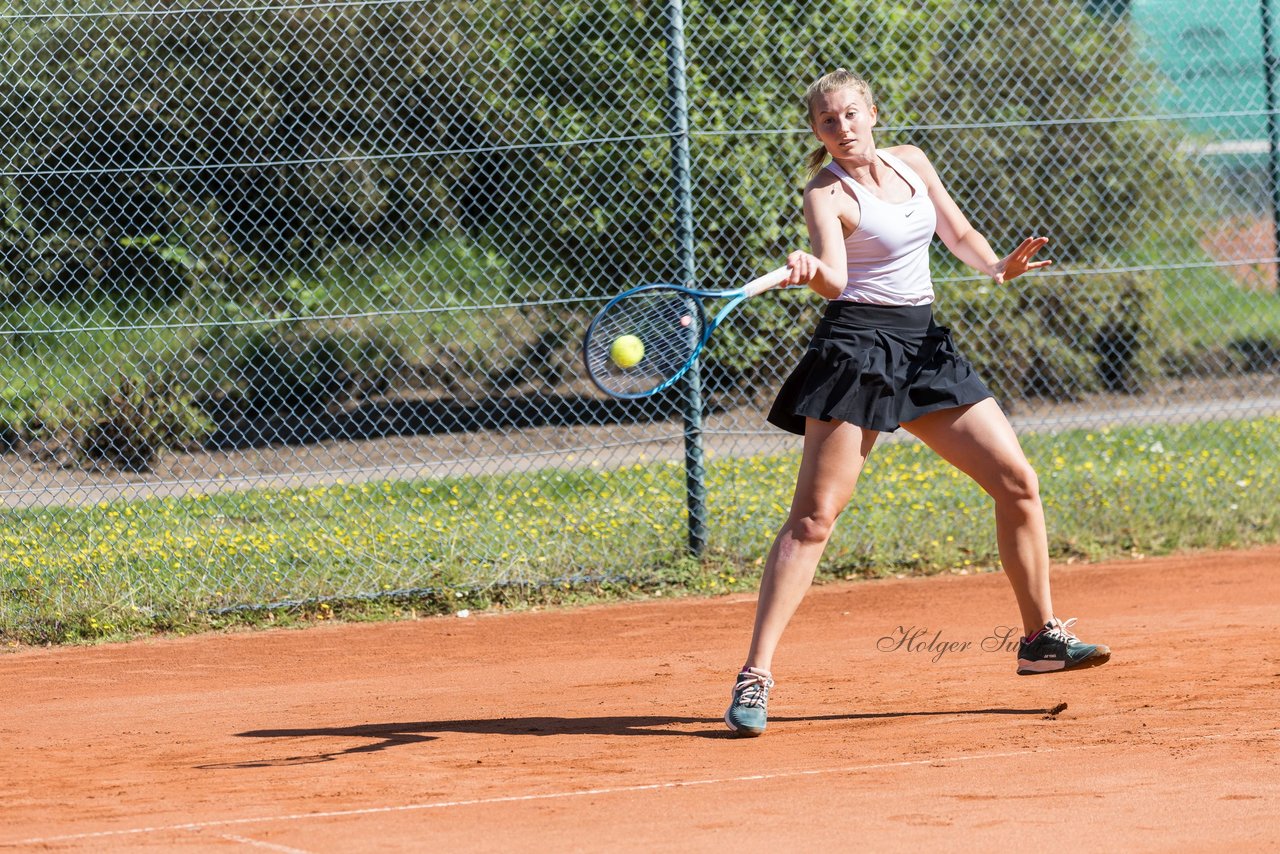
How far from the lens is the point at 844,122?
420 centimetres

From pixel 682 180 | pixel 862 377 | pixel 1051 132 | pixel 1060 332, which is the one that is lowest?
pixel 862 377

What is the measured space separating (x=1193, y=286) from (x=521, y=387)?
22.6 feet

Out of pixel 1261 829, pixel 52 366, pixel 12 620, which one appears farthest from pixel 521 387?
pixel 1261 829

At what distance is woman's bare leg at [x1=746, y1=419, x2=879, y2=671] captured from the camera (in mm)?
4234

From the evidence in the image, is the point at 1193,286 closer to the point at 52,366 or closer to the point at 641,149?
the point at 641,149

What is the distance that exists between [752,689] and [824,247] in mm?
1307

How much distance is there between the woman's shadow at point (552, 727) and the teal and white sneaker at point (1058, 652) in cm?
13

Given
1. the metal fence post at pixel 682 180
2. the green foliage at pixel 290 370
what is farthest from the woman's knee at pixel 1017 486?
the green foliage at pixel 290 370

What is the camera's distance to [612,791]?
149 inches

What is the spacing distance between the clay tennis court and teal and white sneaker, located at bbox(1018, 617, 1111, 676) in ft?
0.49

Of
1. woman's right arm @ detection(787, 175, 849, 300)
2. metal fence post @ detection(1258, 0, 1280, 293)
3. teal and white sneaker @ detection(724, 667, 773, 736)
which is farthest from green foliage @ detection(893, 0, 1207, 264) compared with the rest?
teal and white sneaker @ detection(724, 667, 773, 736)

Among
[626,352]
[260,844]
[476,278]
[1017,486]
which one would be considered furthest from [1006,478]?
[476,278]

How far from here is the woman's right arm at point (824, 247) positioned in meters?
3.90

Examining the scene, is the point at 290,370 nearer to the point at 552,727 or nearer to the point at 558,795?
the point at 552,727
